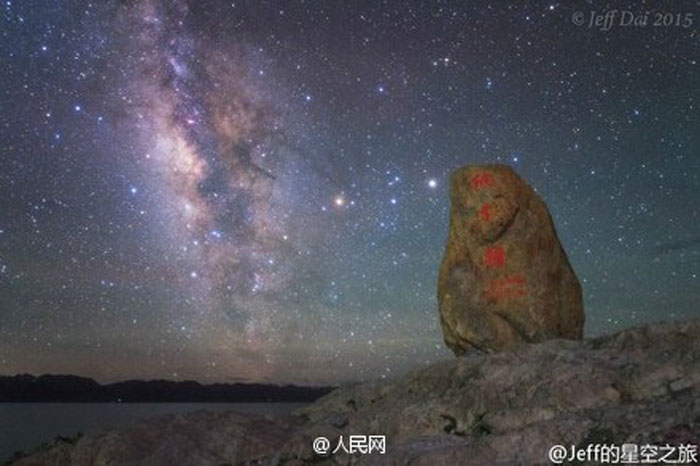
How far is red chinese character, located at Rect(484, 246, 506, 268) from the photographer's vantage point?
22.8m

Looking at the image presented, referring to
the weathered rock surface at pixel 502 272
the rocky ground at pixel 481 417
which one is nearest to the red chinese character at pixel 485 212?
the weathered rock surface at pixel 502 272

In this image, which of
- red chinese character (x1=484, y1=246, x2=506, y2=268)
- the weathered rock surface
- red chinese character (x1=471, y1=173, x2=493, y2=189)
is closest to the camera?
the weathered rock surface

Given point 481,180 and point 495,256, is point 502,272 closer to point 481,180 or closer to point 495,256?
point 495,256

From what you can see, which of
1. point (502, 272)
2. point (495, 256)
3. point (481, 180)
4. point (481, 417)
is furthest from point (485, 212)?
Answer: point (481, 417)

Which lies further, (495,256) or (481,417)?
(495,256)

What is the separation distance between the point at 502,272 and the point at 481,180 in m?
3.59

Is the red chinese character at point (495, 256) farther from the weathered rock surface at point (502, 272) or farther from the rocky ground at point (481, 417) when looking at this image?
the rocky ground at point (481, 417)

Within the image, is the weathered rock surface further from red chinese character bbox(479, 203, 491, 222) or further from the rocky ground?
the rocky ground

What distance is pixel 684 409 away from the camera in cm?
1195

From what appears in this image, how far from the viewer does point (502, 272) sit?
2273 cm

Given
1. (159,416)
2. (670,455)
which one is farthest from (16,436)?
(670,455)

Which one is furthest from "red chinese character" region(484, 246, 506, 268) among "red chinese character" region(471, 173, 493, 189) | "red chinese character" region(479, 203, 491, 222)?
"red chinese character" region(471, 173, 493, 189)

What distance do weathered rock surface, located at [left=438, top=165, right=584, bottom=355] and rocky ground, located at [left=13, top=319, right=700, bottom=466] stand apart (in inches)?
119

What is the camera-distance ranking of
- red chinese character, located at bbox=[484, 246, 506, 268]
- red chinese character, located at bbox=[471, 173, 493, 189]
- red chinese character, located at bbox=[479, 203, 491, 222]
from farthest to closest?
red chinese character, located at bbox=[471, 173, 493, 189] → red chinese character, located at bbox=[479, 203, 491, 222] → red chinese character, located at bbox=[484, 246, 506, 268]
